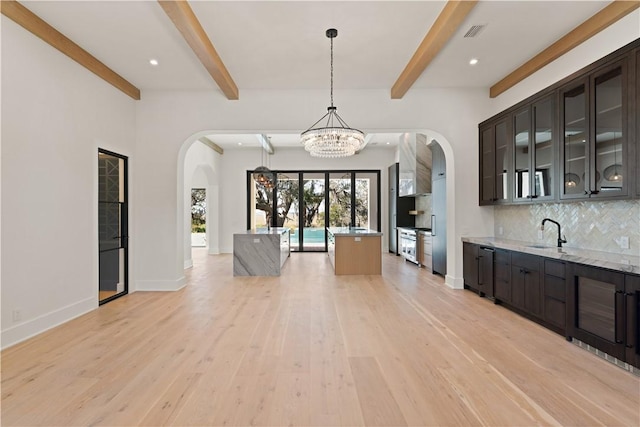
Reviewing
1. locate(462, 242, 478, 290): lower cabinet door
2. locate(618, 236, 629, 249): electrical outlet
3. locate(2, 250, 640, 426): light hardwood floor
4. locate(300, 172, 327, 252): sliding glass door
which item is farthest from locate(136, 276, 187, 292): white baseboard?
locate(618, 236, 629, 249): electrical outlet

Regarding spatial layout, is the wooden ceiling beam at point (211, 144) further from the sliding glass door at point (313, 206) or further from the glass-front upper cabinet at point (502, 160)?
the glass-front upper cabinet at point (502, 160)

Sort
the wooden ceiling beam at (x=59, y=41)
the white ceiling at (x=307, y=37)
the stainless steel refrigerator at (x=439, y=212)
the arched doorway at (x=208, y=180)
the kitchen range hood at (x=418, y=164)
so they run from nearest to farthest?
the wooden ceiling beam at (x=59, y=41) → the white ceiling at (x=307, y=37) → the stainless steel refrigerator at (x=439, y=212) → the kitchen range hood at (x=418, y=164) → the arched doorway at (x=208, y=180)

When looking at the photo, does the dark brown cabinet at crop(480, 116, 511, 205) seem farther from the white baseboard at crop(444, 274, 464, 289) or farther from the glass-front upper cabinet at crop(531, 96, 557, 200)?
the white baseboard at crop(444, 274, 464, 289)

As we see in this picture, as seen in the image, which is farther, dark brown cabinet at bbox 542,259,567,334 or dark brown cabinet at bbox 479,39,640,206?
dark brown cabinet at bbox 542,259,567,334

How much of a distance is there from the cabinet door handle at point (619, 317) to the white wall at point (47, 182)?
17.6 ft

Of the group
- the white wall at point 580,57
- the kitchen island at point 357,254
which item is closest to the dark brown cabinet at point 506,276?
the kitchen island at point 357,254

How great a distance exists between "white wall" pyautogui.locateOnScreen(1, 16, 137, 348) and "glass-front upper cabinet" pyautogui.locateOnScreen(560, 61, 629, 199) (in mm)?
5617

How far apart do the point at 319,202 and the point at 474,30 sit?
664cm

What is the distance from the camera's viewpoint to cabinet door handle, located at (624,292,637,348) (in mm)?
2287

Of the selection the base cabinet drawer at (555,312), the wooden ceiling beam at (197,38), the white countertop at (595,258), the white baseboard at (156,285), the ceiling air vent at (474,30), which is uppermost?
the ceiling air vent at (474,30)

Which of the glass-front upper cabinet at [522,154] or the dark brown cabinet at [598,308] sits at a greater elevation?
the glass-front upper cabinet at [522,154]

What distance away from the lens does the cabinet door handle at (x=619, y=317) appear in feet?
7.74

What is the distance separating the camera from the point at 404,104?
498 centimetres

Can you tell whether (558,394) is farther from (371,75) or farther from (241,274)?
(241,274)
